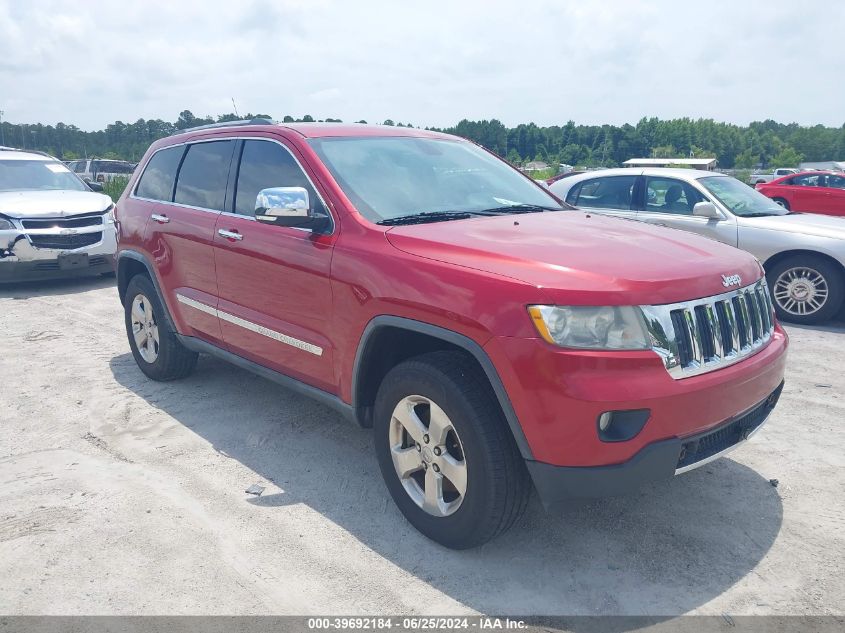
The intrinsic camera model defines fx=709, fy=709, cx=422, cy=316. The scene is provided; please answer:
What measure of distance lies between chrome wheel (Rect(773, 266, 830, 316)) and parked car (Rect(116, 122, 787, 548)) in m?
4.11

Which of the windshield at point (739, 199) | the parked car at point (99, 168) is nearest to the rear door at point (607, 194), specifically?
the windshield at point (739, 199)

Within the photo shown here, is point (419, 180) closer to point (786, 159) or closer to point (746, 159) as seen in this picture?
point (746, 159)

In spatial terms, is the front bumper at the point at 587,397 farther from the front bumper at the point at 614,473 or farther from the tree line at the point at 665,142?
the tree line at the point at 665,142

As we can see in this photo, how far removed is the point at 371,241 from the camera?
3.33 metres

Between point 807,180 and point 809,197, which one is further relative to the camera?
point 807,180

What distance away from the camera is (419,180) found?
393 cm

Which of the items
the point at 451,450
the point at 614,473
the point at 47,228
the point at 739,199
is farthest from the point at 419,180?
the point at 47,228

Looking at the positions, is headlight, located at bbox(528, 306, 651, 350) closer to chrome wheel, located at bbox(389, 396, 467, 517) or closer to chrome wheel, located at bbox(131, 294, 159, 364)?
chrome wheel, located at bbox(389, 396, 467, 517)

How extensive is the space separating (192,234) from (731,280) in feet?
10.7

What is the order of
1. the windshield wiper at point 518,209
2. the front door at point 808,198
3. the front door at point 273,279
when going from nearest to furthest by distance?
the front door at point 273,279
the windshield wiper at point 518,209
the front door at point 808,198

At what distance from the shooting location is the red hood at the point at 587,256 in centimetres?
269

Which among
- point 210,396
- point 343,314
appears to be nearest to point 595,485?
point 343,314

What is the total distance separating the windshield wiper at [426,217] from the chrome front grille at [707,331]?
126 cm

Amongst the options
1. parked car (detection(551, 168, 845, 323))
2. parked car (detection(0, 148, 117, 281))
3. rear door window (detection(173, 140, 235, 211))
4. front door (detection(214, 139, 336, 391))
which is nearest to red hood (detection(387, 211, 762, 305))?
front door (detection(214, 139, 336, 391))
